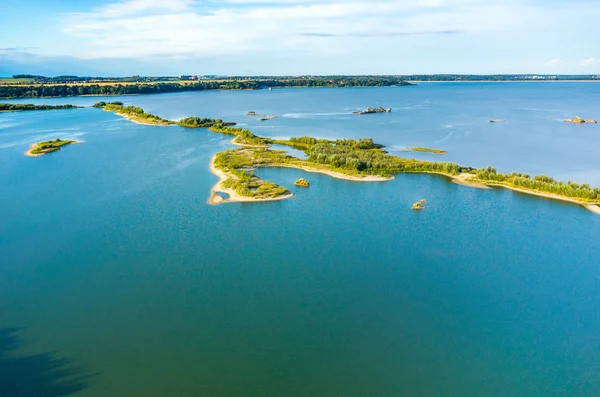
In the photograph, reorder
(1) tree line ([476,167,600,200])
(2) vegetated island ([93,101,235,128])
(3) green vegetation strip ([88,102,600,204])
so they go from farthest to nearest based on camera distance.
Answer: (2) vegetated island ([93,101,235,128]), (3) green vegetation strip ([88,102,600,204]), (1) tree line ([476,167,600,200])

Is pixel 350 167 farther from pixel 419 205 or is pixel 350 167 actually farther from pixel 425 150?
pixel 425 150

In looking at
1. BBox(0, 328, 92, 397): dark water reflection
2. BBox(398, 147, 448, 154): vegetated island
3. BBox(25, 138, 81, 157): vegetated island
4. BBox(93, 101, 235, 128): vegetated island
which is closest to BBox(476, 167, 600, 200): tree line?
BBox(398, 147, 448, 154): vegetated island

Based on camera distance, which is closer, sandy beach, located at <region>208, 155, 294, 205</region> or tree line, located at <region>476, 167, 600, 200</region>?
sandy beach, located at <region>208, 155, 294, 205</region>

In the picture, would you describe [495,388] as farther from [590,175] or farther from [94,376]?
[590,175]

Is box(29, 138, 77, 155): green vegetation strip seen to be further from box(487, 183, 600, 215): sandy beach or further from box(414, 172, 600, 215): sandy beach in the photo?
box(487, 183, 600, 215): sandy beach

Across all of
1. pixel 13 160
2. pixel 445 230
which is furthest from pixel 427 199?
pixel 13 160

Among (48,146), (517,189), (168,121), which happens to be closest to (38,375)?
(517,189)
